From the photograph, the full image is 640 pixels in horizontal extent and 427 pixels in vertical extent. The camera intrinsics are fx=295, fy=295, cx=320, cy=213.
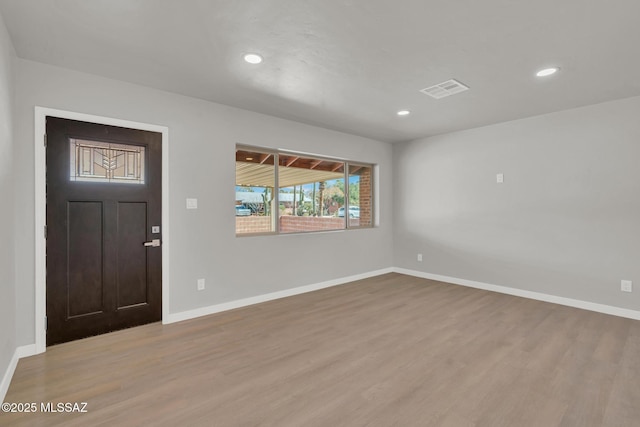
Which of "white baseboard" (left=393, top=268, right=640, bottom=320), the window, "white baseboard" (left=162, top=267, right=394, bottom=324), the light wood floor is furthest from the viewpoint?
the window

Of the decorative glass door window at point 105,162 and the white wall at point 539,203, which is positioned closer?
the decorative glass door window at point 105,162

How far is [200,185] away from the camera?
362 cm

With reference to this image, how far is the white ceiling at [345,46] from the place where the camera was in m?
2.00

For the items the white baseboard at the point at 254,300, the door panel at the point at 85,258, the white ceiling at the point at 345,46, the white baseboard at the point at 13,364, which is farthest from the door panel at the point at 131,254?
the white ceiling at the point at 345,46

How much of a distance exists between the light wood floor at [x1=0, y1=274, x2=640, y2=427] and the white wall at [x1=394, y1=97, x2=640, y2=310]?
74 centimetres

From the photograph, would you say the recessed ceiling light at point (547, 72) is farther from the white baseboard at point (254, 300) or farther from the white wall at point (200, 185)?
the white baseboard at point (254, 300)

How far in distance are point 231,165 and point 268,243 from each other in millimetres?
1199

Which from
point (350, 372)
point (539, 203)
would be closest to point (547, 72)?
point (539, 203)

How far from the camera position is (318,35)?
7.52ft

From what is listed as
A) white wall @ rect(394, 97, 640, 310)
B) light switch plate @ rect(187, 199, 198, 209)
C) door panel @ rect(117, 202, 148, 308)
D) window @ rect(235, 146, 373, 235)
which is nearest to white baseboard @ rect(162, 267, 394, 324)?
door panel @ rect(117, 202, 148, 308)

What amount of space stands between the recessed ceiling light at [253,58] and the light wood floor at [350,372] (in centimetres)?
265

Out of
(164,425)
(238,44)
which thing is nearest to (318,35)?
(238,44)

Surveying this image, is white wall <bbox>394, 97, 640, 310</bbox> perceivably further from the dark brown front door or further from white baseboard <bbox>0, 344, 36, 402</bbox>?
white baseboard <bbox>0, 344, 36, 402</bbox>

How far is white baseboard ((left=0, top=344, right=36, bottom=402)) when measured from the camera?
2024 millimetres
